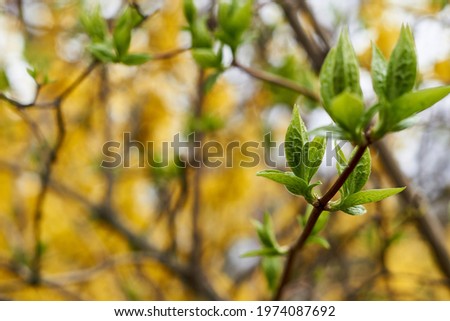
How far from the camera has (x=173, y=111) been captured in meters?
1.99

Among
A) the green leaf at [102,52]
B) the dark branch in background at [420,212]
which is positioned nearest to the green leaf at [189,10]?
the green leaf at [102,52]

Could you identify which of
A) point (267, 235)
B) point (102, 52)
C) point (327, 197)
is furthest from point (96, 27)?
point (327, 197)

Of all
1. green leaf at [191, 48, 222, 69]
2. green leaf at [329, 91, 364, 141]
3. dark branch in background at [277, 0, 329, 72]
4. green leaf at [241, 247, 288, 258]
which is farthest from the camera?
dark branch in background at [277, 0, 329, 72]

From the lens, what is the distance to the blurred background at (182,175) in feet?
3.98

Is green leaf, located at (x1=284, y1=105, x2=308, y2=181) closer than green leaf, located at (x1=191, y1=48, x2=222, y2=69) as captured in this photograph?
Yes

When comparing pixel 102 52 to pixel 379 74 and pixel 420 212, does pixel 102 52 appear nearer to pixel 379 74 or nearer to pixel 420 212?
pixel 379 74

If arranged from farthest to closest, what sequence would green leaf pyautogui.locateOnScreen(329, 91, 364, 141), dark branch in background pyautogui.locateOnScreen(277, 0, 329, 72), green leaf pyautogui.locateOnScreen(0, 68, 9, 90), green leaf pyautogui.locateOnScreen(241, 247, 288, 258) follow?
dark branch in background pyautogui.locateOnScreen(277, 0, 329, 72), green leaf pyautogui.locateOnScreen(0, 68, 9, 90), green leaf pyautogui.locateOnScreen(241, 247, 288, 258), green leaf pyautogui.locateOnScreen(329, 91, 364, 141)

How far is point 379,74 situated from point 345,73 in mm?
32

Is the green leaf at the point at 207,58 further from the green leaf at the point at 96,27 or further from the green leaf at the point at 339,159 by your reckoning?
the green leaf at the point at 339,159

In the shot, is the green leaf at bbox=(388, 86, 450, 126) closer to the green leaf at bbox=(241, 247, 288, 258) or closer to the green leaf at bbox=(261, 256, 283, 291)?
the green leaf at bbox=(241, 247, 288, 258)

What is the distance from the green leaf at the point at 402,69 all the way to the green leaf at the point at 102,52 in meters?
0.45

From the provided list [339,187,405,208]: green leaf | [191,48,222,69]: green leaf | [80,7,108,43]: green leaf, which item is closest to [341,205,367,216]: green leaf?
[339,187,405,208]: green leaf

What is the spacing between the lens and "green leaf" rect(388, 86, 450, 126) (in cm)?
39

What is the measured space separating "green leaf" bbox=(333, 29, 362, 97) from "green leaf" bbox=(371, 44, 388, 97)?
14 mm
